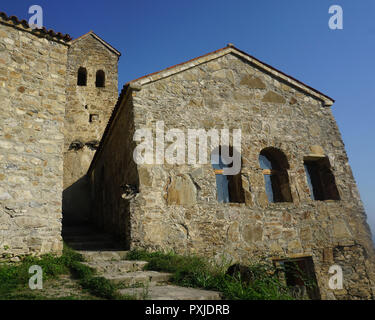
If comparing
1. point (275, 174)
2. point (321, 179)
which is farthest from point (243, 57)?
point (321, 179)

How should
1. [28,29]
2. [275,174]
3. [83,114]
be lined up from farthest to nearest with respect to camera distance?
[83,114], [275,174], [28,29]

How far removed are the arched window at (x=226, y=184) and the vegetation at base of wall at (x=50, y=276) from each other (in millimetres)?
3611

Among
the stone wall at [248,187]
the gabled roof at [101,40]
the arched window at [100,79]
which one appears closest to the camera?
the stone wall at [248,187]

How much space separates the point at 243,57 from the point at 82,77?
10.8m

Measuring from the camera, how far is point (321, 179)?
8.12m

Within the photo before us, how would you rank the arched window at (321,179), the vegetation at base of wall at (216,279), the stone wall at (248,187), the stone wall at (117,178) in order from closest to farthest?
the vegetation at base of wall at (216,279)
the stone wall at (248,187)
the stone wall at (117,178)
the arched window at (321,179)

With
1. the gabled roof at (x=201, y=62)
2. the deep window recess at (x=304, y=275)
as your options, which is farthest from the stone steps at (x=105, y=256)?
the gabled roof at (x=201, y=62)

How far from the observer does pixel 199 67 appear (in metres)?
7.73

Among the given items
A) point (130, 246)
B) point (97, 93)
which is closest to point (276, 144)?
point (130, 246)

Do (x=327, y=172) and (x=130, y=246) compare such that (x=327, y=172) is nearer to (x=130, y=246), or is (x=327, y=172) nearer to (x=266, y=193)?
(x=266, y=193)

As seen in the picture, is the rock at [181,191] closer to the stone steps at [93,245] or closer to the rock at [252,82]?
the stone steps at [93,245]

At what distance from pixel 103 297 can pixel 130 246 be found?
7.86ft

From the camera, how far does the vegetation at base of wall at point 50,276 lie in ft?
11.3

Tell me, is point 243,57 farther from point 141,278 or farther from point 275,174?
point 141,278
